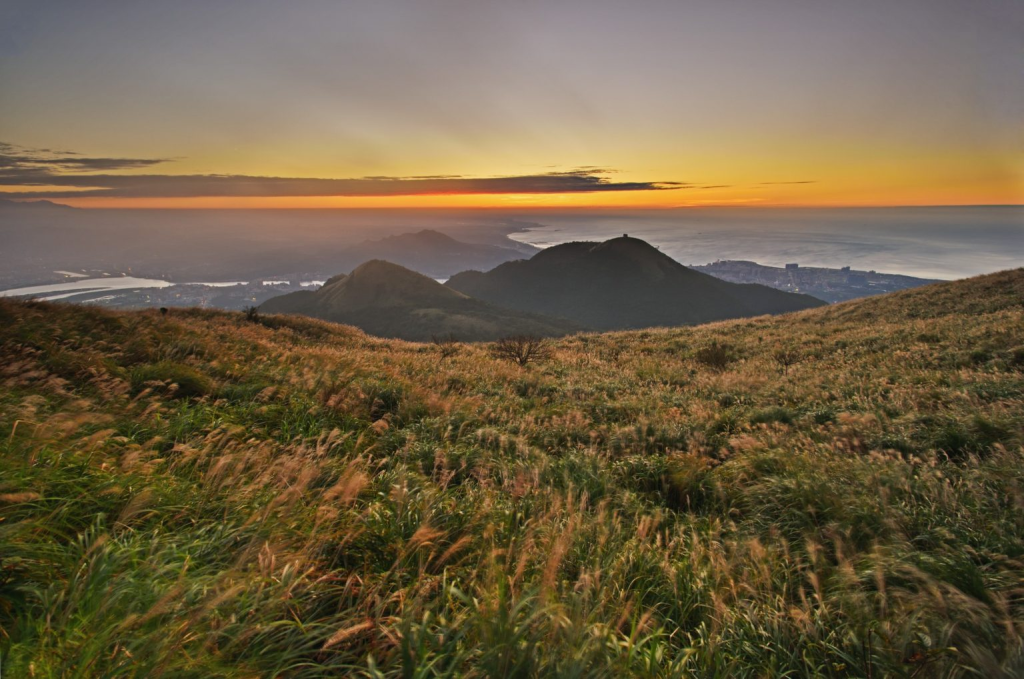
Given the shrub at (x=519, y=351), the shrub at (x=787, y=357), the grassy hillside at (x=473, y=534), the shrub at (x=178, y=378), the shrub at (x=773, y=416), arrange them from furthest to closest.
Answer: the shrub at (x=519, y=351) < the shrub at (x=787, y=357) < the shrub at (x=773, y=416) < the shrub at (x=178, y=378) < the grassy hillside at (x=473, y=534)

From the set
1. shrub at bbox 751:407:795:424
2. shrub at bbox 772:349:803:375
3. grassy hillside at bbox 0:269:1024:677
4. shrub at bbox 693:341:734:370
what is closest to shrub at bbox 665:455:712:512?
grassy hillside at bbox 0:269:1024:677

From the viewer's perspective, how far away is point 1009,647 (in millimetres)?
2232

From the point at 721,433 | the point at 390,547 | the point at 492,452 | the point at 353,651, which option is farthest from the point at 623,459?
the point at 353,651

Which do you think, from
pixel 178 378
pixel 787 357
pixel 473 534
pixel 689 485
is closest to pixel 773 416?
pixel 689 485

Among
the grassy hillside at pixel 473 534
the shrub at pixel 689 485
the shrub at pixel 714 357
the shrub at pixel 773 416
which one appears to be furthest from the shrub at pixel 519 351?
the shrub at pixel 689 485

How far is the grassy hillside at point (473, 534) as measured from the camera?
2.04 m

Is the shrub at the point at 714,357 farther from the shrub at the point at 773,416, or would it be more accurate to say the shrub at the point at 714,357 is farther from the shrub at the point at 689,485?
the shrub at the point at 689,485

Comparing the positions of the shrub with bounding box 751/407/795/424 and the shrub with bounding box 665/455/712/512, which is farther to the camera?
the shrub with bounding box 751/407/795/424

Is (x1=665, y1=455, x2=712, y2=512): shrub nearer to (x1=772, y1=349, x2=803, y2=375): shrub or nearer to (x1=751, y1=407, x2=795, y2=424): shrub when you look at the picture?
(x1=751, y1=407, x2=795, y2=424): shrub

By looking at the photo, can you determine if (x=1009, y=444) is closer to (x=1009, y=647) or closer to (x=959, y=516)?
(x=959, y=516)

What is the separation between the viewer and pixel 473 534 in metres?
3.35

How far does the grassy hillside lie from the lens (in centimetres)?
204

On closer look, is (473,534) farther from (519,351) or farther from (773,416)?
(519,351)

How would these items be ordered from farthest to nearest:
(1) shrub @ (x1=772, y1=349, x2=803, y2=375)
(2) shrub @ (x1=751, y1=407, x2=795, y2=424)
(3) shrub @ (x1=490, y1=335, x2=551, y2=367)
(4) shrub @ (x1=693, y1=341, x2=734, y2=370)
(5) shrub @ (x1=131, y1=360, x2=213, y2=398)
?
(3) shrub @ (x1=490, y1=335, x2=551, y2=367) < (4) shrub @ (x1=693, y1=341, x2=734, y2=370) < (1) shrub @ (x1=772, y1=349, x2=803, y2=375) < (2) shrub @ (x1=751, y1=407, x2=795, y2=424) < (5) shrub @ (x1=131, y1=360, x2=213, y2=398)
